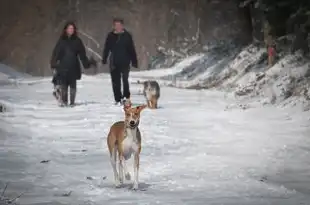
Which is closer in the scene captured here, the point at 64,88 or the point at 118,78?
the point at 64,88

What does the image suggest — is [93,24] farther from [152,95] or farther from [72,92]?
[152,95]

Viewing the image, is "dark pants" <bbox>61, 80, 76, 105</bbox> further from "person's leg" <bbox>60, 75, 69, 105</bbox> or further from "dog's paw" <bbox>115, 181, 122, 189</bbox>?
"dog's paw" <bbox>115, 181, 122, 189</bbox>

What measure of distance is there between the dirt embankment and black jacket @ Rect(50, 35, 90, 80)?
45.6 meters

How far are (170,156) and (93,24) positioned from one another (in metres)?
61.6

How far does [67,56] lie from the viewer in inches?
714

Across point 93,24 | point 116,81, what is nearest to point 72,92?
point 116,81

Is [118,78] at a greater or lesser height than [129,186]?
greater

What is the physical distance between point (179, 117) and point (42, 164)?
6.42 metres

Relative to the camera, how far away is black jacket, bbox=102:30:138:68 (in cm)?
1791

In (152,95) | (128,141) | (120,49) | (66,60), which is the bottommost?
(128,141)

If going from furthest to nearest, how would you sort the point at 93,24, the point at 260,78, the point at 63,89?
the point at 93,24
the point at 260,78
the point at 63,89

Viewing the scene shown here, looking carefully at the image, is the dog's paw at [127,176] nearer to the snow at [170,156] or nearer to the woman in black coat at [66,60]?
the snow at [170,156]

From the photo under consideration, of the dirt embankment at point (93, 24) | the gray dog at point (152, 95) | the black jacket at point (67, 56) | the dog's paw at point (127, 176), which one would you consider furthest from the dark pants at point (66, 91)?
the dirt embankment at point (93, 24)

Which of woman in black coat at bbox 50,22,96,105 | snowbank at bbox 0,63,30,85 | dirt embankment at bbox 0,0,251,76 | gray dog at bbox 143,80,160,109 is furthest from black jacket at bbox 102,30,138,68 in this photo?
dirt embankment at bbox 0,0,251,76
